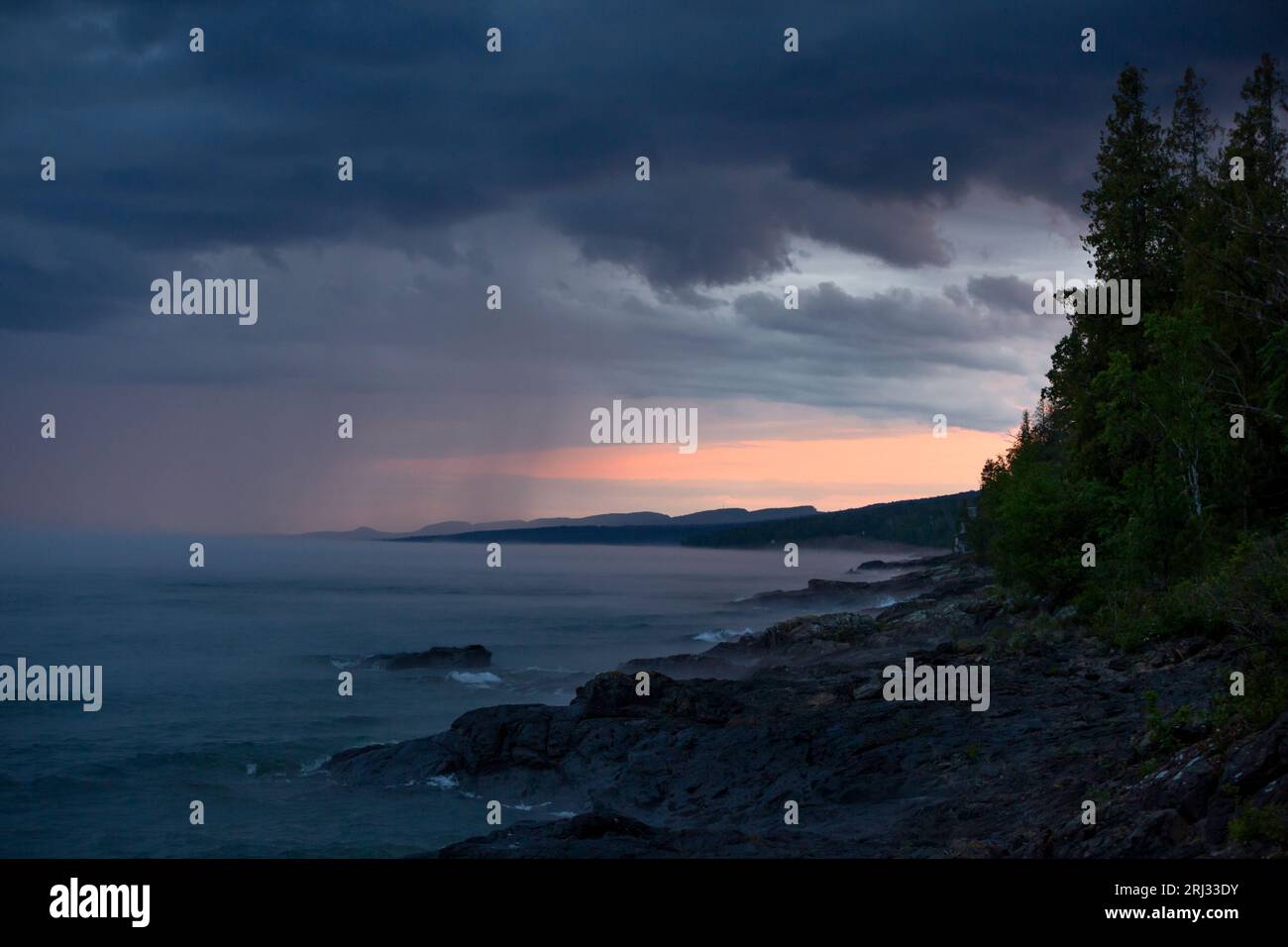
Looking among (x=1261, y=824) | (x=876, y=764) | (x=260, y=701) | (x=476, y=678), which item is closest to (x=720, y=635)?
(x=476, y=678)

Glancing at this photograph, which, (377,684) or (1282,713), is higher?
(1282,713)

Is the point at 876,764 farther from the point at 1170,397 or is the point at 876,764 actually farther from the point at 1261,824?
the point at 1170,397

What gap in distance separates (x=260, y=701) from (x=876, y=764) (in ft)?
113

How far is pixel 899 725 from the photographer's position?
21.6 m

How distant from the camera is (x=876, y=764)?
19.8 m

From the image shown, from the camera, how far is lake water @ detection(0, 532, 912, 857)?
25016mm
